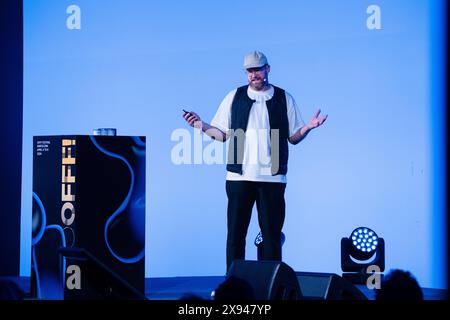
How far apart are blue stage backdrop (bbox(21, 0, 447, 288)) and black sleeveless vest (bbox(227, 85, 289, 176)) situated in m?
0.47

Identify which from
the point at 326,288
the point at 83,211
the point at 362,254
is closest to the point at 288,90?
the point at 362,254

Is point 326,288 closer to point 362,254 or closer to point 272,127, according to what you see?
point 362,254

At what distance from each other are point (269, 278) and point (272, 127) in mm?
2320

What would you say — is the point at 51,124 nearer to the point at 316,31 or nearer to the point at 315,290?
the point at 316,31

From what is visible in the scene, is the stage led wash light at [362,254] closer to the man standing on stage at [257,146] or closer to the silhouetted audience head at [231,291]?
the man standing on stage at [257,146]

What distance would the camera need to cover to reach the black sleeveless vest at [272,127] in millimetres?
5590

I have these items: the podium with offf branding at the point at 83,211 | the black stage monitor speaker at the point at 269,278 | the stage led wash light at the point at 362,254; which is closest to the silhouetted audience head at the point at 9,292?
the black stage monitor speaker at the point at 269,278

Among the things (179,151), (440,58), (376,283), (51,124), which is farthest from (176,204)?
(440,58)

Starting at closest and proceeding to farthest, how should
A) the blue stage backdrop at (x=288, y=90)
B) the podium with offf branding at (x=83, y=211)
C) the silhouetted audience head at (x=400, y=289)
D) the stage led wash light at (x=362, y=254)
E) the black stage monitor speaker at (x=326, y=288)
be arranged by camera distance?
the silhouetted audience head at (x=400, y=289) < the black stage monitor speaker at (x=326, y=288) < the podium with offf branding at (x=83, y=211) < the stage led wash light at (x=362, y=254) < the blue stage backdrop at (x=288, y=90)

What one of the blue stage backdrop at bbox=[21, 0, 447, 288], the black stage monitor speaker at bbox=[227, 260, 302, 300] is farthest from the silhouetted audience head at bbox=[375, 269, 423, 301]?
the blue stage backdrop at bbox=[21, 0, 447, 288]

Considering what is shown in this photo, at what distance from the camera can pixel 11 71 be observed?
6.50 metres

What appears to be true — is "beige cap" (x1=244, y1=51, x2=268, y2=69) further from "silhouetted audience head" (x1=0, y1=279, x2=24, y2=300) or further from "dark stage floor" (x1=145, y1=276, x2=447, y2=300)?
"silhouetted audience head" (x1=0, y1=279, x2=24, y2=300)

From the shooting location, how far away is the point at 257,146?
18.5 ft

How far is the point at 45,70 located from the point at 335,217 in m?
2.68
